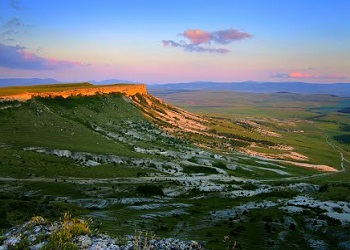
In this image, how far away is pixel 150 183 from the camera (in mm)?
74062

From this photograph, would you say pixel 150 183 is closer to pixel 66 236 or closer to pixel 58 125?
pixel 58 125

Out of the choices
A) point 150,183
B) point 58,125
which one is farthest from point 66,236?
point 58,125

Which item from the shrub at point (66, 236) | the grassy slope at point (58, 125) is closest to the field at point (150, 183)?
the grassy slope at point (58, 125)

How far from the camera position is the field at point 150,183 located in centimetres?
4081

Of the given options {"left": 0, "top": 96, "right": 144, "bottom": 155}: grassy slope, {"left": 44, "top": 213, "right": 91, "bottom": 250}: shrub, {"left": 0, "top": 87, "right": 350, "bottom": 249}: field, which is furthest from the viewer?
{"left": 0, "top": 96, "right": 144, "bottom": 155}: grassy slope

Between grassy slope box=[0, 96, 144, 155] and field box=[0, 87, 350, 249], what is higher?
grassy slope box=[0, 96, 144, 155]

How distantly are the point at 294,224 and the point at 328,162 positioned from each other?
140m

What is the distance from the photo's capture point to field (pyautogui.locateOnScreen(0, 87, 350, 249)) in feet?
134

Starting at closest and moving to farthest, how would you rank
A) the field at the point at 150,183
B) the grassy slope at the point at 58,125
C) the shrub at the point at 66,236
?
the shrub at the point at 66,236, the field at the point at 150,183, the grassy slope at the point at 58,125

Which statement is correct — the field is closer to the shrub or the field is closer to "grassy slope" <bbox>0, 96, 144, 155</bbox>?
"grassy slope" <bbox>0, 96, 144, 155</bbox>

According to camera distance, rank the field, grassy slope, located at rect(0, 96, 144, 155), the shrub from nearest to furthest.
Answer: the shrub, the field, grassy slope, located at rect(0, 96, 144, 155)

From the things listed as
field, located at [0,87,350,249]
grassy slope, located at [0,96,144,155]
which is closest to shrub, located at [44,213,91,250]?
field, located at [0,87,350,249]

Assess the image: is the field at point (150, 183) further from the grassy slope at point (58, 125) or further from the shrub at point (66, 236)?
the shrub at point (66, 236)

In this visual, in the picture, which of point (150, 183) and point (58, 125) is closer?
point (150, 183)
